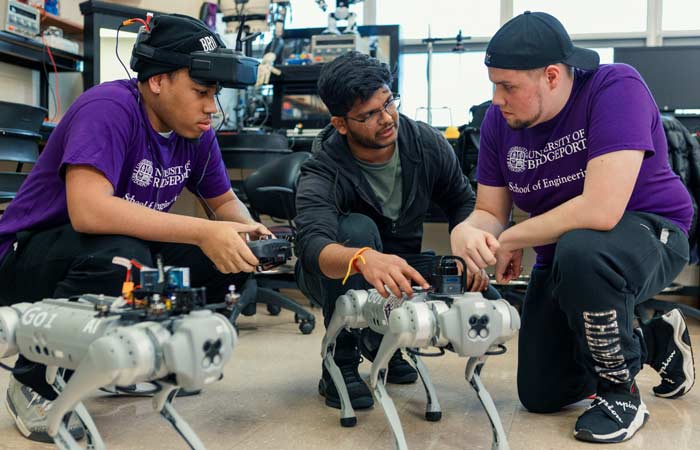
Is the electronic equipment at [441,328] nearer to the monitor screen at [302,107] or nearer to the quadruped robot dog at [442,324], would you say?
the quadruped robot dog at [442,324]

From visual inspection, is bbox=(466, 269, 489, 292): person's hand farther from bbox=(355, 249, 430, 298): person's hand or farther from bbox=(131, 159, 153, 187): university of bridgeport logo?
bbox=(131, 159, 153, 187): university of bridgeport logo

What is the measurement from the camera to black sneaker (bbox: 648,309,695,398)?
2051 mm

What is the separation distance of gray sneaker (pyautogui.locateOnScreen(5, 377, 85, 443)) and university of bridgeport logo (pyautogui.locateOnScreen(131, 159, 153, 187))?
0.56m

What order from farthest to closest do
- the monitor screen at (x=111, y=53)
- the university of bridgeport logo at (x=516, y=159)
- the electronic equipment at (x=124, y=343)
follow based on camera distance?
the monitor screen at (x=111, y=53) → the university of bridgeport logo at (x=516, y=159) → the electronic equipment at (x=124, y=343)

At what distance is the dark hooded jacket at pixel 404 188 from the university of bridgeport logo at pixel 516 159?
0.84 feet

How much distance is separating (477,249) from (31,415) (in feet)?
3.62

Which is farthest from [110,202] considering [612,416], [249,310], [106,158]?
[249,310]

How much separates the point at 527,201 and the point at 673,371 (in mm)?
662

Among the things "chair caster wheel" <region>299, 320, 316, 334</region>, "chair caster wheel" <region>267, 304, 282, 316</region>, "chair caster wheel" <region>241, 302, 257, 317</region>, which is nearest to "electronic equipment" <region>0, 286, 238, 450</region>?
"chair caster wheel" <region>299, 320, 316, 334</region>

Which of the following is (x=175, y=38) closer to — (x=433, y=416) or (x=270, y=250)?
(x=270, y=250)

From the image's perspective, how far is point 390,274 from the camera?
153cm

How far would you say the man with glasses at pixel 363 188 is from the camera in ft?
6.26

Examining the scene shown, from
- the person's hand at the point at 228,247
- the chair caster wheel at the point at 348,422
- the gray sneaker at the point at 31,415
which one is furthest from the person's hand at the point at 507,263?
the gray sneaker at the point at 31,415

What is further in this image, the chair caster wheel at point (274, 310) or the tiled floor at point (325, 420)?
the chair caster wheel at point (274, 310)
